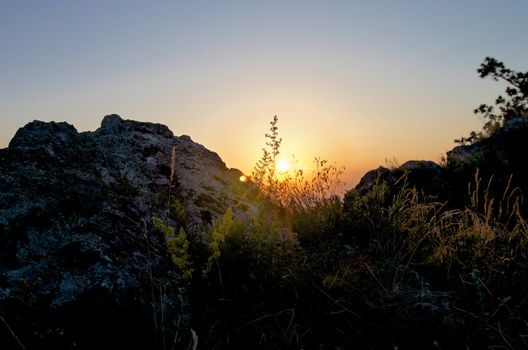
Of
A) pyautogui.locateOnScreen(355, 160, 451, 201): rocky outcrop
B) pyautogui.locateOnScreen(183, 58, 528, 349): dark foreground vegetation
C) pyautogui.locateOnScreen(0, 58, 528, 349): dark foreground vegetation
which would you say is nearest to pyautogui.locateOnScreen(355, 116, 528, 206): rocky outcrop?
pyautogui.locateOnScreen(355, 160, 451, 201): rocky outcrop

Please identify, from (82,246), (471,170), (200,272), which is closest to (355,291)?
(200,272)

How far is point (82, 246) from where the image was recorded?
8.64 feet

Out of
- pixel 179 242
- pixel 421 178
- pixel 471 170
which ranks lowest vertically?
pixel 179 242

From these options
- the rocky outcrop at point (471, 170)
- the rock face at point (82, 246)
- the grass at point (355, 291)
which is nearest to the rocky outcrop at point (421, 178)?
the rocky outcrop at point (471, 170)

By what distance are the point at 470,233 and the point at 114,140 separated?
361 cm

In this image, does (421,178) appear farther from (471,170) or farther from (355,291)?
(355,291)

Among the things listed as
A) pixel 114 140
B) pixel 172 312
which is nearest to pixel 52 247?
pixel 172 312

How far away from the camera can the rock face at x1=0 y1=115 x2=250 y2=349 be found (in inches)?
86.1

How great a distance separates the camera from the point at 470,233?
3.66 meters

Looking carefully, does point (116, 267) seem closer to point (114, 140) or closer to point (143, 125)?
point (114, 140)

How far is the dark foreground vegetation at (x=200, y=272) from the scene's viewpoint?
7.58 feet

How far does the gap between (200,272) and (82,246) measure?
81 centimetres

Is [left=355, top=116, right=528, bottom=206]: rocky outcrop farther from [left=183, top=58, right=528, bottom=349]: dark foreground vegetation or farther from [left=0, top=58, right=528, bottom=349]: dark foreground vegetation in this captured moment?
[left=0, top=58, right=528, bottom=349]: dark foreground vegetation

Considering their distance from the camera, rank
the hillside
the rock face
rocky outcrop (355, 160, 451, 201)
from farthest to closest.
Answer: rocky outcrop (355, 160, 451, 201), the hillside, the rock face
